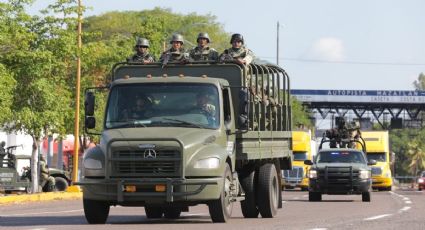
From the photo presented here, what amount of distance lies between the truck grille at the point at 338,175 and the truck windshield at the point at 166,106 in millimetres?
16756

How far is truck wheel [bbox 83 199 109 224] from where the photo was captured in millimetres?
18641

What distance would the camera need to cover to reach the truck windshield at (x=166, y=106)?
18.8 meters

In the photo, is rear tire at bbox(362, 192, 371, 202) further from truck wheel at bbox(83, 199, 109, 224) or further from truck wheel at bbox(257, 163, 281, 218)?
truck wheel at bbox(83, 199, 109, 224)

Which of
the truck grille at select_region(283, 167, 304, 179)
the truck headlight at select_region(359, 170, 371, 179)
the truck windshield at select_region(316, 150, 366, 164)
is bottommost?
the truck grille at select_region(283, 167, 304, 179)

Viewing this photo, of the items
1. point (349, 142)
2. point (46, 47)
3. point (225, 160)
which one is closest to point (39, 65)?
point (46, 47)

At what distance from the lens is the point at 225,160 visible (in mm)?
18469

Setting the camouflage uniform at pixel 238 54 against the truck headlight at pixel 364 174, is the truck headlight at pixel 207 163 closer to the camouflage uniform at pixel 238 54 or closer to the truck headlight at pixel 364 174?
the camouflage uniform at pixel 238 54

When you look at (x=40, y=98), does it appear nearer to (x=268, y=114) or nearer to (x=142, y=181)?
(x=268, y=114)

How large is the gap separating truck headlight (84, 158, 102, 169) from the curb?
44.2 feet

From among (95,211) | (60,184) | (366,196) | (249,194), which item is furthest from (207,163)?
(60,184)

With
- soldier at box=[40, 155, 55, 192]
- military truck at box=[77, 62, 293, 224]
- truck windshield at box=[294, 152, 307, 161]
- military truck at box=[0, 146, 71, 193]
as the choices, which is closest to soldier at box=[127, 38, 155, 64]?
military truck at box=[77, 62, 293, 224]

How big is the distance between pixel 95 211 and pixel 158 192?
1.27 m

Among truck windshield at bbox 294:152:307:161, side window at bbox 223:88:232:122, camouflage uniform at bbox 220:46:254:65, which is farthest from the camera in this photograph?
truck windshield at bbox 294:152:307:161

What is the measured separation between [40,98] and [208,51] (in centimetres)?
1983
